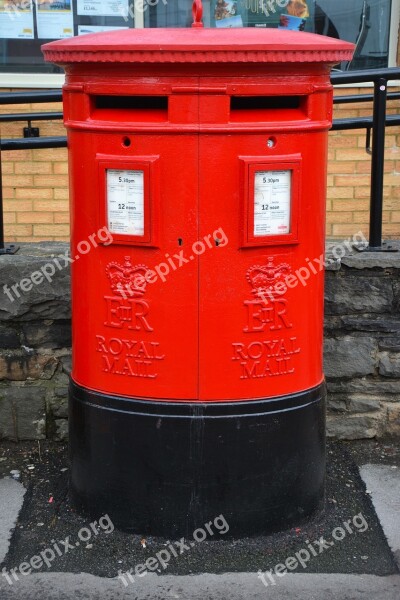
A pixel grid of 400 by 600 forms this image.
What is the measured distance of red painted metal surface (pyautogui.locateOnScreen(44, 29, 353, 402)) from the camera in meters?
2.71

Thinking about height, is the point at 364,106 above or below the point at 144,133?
above

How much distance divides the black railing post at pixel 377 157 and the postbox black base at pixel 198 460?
970 mm

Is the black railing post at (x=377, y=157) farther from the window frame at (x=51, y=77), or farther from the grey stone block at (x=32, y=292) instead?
the window frame at (x=51, y=77)

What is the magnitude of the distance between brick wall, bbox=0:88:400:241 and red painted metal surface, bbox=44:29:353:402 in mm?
2876

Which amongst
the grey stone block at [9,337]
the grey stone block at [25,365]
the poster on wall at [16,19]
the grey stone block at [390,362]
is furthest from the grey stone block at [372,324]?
the poster on wall at [16,19]

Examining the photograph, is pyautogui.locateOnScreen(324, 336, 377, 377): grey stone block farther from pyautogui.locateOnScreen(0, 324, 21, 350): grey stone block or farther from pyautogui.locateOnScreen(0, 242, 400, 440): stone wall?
pyautogui.locateOnScreen(0, 324, 21, 350): grey stone block

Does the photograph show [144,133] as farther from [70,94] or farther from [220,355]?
[220,355]

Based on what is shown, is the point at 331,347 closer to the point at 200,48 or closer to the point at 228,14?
the point at 200,48

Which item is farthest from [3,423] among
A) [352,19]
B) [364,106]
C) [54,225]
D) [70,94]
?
[352,19]

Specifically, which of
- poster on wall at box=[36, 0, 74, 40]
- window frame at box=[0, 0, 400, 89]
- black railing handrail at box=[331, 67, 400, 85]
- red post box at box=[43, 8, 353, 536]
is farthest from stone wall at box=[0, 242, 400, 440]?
poster on wall at box=[36, 0, 74, 40]

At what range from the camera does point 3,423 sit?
3.83 metres

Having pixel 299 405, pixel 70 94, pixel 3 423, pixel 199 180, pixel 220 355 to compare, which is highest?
pixel 70 94

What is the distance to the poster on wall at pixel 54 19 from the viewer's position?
18.8 feet

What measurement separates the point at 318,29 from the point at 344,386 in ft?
9.54
